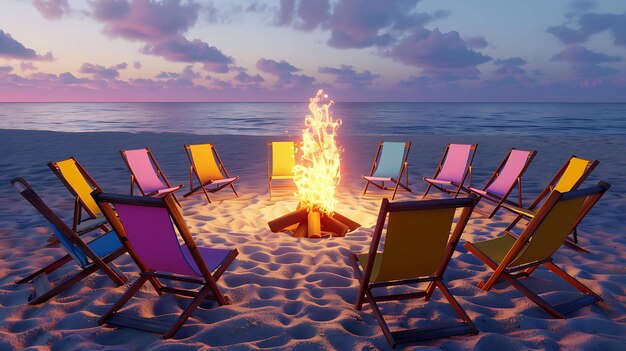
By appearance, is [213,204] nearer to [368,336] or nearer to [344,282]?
[344,282]

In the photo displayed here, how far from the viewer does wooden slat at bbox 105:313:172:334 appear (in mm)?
2426

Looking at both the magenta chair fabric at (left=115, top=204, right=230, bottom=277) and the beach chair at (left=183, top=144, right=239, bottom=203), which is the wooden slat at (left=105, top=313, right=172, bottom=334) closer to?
the magenta chair fabric at (left=115, top=204, right=230, bottom=277)

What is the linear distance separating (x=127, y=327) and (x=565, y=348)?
267 centimetres

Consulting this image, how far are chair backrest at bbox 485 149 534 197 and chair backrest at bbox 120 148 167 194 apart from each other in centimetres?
484

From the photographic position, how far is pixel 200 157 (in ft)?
21.2

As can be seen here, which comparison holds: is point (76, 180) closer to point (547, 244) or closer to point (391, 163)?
point (547, 244)

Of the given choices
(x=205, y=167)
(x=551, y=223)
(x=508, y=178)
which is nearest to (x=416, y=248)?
(x=551, y=223)

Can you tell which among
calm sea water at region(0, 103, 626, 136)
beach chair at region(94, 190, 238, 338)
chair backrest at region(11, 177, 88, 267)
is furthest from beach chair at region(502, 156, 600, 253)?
calm sea water at region(0, 103, 626, 136)

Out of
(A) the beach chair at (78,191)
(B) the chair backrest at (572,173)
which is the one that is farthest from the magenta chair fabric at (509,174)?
(A) the beach chair at (78,191)

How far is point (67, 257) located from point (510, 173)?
527 cm

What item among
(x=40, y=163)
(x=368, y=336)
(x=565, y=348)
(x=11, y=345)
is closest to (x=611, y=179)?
(x=565, y=348)

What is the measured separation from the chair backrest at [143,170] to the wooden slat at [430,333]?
4393 millimetres

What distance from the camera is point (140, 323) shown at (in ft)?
8.11

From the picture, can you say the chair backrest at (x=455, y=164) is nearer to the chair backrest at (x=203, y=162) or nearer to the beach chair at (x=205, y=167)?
the beach chair at (x=205, y=167)
